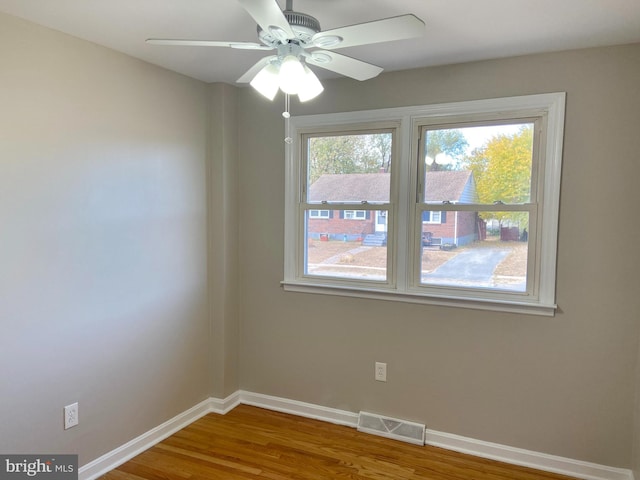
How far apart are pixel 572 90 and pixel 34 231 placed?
2846 millimetres

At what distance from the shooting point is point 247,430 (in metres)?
2.88

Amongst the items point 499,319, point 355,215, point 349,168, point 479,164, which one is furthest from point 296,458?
point 479,164

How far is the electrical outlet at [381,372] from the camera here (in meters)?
2.85

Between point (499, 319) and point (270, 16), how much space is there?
2080 mm

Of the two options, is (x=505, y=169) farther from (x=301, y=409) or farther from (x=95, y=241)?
(x=95, y=241)

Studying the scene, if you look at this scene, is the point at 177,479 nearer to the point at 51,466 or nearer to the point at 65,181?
the point at 51,466

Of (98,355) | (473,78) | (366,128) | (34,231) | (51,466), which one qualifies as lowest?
(51,466)

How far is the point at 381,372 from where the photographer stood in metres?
2.87

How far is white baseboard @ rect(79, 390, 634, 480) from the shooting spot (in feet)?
7.80

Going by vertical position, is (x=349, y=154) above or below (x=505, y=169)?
above

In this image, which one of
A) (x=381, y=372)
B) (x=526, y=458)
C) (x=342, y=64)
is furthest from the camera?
(x=381, y=372)

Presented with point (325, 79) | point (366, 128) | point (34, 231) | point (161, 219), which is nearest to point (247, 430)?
point (161, 219)

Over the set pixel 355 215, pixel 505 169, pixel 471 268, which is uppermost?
pixel 505 169

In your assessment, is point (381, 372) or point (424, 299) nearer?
point (424, 299)
